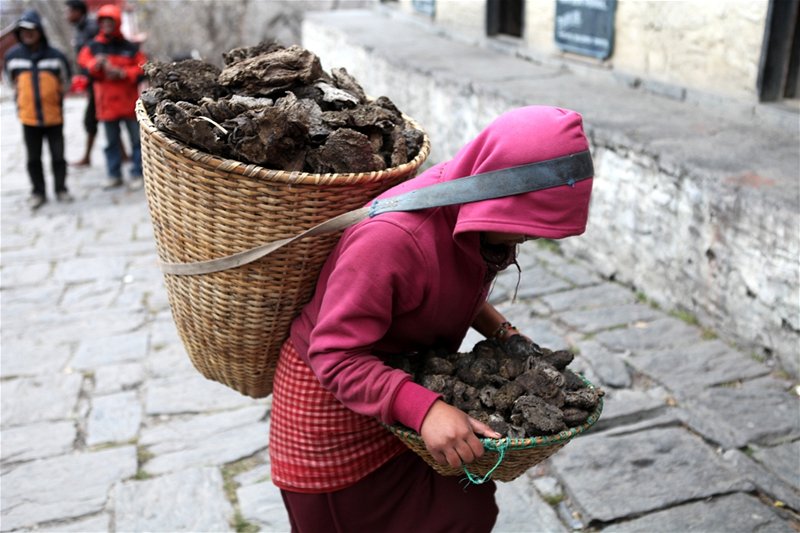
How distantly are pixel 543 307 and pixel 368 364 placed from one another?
323cm

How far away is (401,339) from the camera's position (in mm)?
2037

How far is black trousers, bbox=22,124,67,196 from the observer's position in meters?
7.97

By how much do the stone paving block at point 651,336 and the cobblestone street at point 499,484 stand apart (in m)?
0.01

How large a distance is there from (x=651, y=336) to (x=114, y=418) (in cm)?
280

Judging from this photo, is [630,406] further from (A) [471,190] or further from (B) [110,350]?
(B) [110,350]

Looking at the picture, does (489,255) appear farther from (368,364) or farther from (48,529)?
(48,529)

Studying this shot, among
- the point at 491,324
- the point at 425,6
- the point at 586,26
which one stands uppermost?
the point at 586,26

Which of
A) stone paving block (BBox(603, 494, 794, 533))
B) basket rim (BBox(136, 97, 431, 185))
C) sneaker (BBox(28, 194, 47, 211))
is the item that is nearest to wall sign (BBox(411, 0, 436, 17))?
sneaker (BBox(28, 194, 47, 211))

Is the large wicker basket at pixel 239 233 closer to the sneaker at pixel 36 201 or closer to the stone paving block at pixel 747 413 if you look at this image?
the stone paving block at pixel 747 413

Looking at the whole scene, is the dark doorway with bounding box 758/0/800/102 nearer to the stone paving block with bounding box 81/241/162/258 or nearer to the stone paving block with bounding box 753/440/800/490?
the stone paving block with bounding box 753/440/800/490

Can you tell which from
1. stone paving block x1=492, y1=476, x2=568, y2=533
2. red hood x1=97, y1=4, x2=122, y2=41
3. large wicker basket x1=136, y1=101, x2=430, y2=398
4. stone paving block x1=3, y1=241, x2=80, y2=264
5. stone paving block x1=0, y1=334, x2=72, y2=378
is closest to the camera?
large wicker basket x1=136, y1=101, x2=430, y2=398

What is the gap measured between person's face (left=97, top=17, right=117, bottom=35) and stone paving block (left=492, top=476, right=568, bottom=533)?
6.49 m

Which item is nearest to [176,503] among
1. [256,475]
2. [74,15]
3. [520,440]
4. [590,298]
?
[256,475]

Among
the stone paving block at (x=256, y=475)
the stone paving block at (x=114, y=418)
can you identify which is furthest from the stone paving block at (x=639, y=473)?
the stone paving block at (x=114, y=418)
